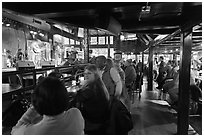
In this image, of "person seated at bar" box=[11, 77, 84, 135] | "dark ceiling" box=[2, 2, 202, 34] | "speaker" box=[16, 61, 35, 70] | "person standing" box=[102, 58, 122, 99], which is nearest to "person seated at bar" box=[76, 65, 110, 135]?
"person seated at bar" box=[11, 77, 84, 135]

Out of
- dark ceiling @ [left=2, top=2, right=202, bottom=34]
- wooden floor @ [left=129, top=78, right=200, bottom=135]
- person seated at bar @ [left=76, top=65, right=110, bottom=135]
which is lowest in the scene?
wooden floor @ [left=129, top=78, right=200, bottom=135]

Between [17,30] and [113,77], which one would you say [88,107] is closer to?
[113,77]

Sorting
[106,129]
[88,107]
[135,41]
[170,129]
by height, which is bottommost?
[170,129]

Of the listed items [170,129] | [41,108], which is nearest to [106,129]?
[41,108]

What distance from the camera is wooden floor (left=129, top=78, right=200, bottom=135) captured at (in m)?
3.09

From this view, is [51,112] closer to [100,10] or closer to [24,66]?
[100,10]

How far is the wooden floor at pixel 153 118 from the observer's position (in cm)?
309

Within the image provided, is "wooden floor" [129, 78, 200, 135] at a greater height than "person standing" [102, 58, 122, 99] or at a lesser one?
lesser

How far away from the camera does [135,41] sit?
13414 millimetres

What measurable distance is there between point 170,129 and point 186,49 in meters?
1.51

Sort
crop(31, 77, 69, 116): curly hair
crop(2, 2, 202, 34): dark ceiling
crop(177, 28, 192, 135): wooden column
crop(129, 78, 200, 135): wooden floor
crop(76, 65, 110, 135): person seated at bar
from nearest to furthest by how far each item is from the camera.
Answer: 1. crop(31, 77, 69, 116): curly hair
2. crop(76, 65, 110, 135): person seated at bar
3. crop(2, 2, 202, 34): dark ceiling
4. crop(177, 28, 192, 135): wooden column
5. crop(129, 78, 200, 135): wooden floor

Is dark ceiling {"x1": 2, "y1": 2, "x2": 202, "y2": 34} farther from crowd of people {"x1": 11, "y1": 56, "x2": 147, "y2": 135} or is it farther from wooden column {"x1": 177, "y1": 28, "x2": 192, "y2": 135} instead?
crowd of people {"x1": 11, "y1": 56, "x2": 147, "y2": 135}

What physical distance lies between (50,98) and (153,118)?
3.27 metres

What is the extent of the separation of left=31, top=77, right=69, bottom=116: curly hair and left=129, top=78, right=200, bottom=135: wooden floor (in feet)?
7.74
